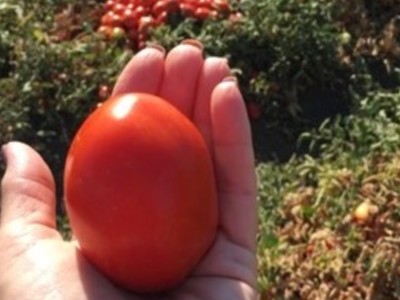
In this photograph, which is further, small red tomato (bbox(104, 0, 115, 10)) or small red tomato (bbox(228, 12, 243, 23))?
small red tomato (bbox(104, 0, 115, 10))

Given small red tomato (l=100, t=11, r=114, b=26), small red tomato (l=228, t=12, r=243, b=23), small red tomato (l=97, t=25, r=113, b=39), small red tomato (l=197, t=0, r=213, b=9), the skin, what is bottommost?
small red tomato (l=97, t=25, r=113, b=39)

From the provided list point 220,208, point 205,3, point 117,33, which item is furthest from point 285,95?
point 220,208

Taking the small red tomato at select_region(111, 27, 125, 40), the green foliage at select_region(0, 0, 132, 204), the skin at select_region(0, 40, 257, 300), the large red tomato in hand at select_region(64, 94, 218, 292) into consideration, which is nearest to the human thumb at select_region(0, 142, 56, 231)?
the skin at select_region(0, 40, 257, 300)

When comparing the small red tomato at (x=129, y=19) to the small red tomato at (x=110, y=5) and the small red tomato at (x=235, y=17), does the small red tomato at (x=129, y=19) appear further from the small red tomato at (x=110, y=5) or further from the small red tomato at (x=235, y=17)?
the small red tomato at (x=235, y=17)

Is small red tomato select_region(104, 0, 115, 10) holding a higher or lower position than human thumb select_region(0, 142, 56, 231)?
lower

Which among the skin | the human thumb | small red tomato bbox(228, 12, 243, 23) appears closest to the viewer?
the skin

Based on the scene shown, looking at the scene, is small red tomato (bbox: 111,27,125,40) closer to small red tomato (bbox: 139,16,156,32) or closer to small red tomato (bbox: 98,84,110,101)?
small red tomato (bbox: 139,16,156,32)
